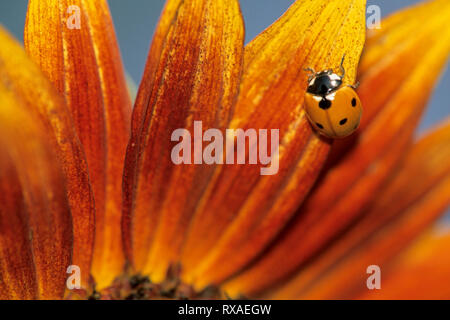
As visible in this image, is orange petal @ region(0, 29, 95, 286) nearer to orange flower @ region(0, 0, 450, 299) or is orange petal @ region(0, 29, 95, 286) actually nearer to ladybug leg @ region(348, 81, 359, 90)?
orange flower @ region(0, 0, 450, 299)

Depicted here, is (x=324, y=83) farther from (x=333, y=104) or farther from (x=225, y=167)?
(x=225, y=167)

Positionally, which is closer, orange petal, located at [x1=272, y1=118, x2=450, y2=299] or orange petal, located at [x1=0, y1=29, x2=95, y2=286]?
orange petal, located at [x1=0, y1=29, x2=95, y2=286]

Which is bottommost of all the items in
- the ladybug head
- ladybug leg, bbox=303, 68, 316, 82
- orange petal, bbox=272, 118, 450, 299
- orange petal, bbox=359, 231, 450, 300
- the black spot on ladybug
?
orange petal, bbox=359, 231, 450, 300

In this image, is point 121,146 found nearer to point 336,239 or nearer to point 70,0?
point 70,0

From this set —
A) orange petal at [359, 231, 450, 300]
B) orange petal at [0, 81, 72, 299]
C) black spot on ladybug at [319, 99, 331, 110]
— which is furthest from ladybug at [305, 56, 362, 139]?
orange petal at [0, 81, 72, 299]

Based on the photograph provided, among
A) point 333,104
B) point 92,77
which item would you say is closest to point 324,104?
point 333,104

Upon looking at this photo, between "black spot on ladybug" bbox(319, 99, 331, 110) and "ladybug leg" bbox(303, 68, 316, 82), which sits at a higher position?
"ladybug leg" bbox(303, 68, 316, 82)
